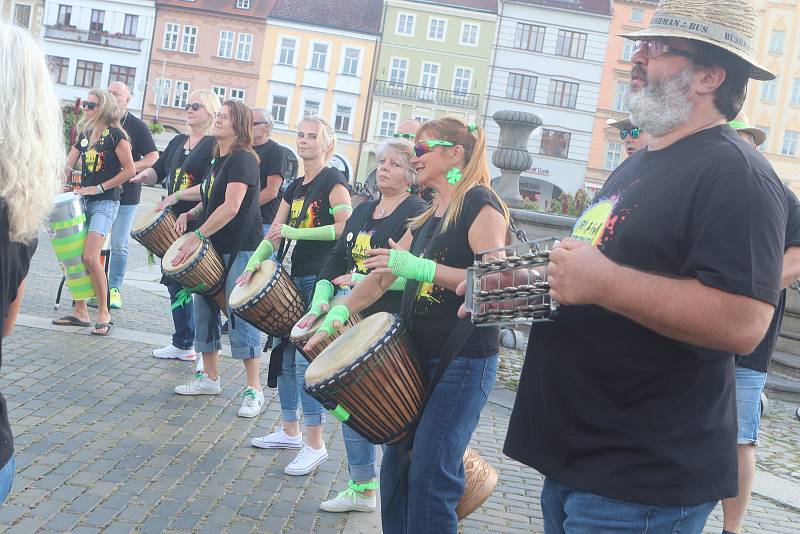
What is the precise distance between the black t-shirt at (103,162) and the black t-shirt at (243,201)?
2453mm

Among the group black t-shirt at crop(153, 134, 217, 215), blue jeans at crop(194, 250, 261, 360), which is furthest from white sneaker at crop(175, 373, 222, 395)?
black t-shirt at crop(153, 134, 217, 215)

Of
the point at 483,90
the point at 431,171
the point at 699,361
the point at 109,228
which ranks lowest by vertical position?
the point at 109,228

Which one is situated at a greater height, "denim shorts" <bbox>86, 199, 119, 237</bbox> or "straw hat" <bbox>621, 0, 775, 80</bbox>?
"straw hat" <bbox>621, 0, 775, 80</bbox>

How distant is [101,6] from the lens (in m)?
57.3

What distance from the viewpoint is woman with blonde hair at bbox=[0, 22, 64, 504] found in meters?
2.10

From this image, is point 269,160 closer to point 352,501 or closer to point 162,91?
point 352,501

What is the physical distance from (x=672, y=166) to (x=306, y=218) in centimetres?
364

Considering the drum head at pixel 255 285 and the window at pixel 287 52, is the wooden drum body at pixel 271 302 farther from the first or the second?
the window at pixel 287 52

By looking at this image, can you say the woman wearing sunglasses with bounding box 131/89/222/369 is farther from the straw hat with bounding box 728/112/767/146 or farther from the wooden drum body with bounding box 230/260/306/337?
the straw hat with bounding box 728/112/767/146

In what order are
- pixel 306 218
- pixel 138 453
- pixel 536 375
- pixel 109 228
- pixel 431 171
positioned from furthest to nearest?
pixel 109 228 < pixel 306 218 < pixel 138 453 < pixel 431 171 < pixel 536 375

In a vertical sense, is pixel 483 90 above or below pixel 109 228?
above

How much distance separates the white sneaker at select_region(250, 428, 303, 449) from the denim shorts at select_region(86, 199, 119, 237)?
3.66 m

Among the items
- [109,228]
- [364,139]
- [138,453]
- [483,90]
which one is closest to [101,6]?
[364,139]

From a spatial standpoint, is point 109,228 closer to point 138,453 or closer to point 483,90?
point 138,453
